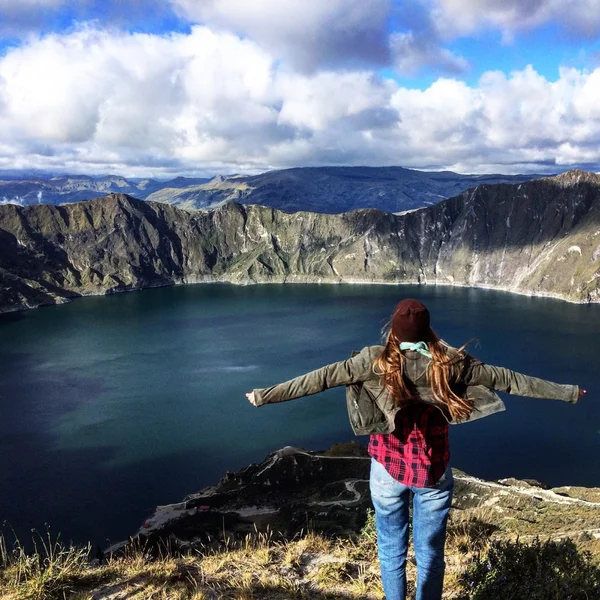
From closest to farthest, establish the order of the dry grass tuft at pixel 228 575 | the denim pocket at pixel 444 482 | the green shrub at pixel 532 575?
the denim pocket at pixel 444 482 → the green shrub at pixel 532 575 → the dry grass tuft at pixel 228 575

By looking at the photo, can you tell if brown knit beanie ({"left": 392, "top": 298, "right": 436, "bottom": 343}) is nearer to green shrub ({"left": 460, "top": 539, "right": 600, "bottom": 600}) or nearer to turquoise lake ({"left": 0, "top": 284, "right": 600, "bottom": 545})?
green shrub ({"left": 460, "top": 539, "right": 600, "bottom": 600})

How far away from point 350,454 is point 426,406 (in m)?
53.2

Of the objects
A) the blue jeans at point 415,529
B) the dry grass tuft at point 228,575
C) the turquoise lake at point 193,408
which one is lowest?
the turquoise lake at point 193,408

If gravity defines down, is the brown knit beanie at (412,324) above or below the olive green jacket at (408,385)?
above

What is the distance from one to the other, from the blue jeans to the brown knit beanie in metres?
1.67

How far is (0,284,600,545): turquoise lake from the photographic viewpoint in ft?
190

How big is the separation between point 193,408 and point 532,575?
8196cm

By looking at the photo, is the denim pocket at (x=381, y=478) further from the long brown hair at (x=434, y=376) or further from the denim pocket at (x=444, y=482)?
the long brown hair at (x=434, y=376)

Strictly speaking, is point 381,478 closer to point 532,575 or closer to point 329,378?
point 329,378

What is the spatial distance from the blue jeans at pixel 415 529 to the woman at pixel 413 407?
12 millimetres

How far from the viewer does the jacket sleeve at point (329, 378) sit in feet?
18.7

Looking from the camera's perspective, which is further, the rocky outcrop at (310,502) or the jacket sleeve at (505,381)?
the rocky outcrop at (310,502)

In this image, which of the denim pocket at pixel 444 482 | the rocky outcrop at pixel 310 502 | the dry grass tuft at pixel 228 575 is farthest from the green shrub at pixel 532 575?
the rocky outcrop at pixel 310 502

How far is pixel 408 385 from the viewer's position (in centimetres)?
562
